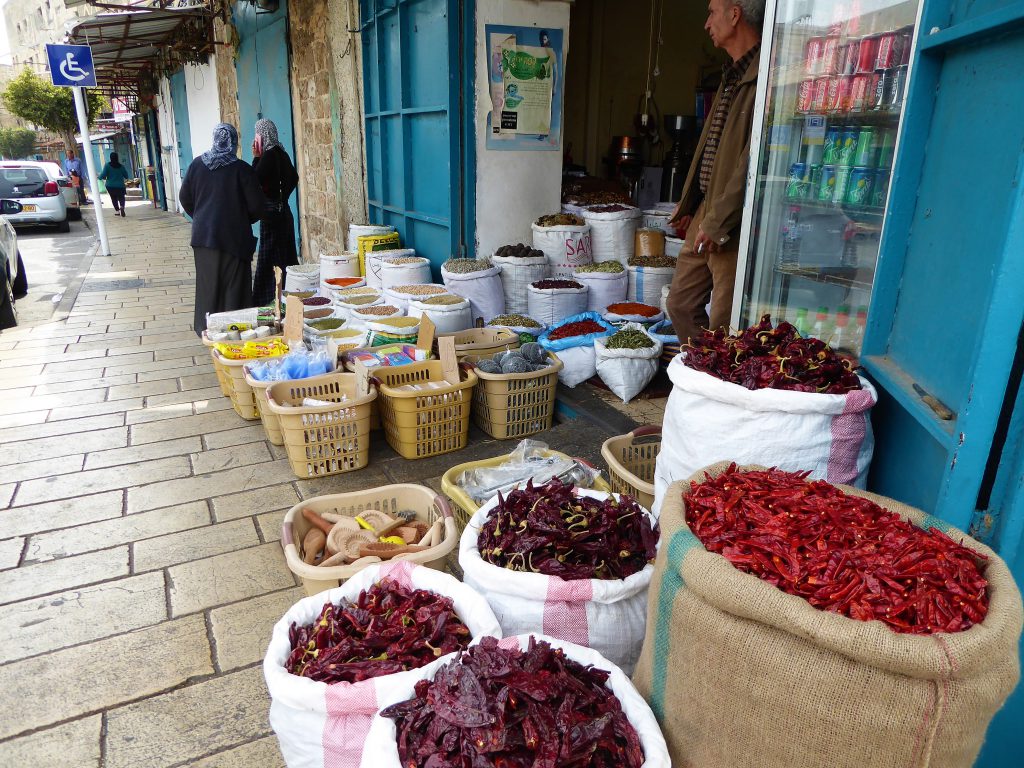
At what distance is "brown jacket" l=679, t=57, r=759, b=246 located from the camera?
3643 mm

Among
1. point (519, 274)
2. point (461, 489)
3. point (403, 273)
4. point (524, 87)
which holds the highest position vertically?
point (524, 87)

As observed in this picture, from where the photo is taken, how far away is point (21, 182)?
54.9ft

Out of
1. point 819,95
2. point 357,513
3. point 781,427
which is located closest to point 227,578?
point 357,513

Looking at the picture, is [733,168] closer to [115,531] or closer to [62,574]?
[115,531]

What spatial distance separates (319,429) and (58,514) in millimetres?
1395

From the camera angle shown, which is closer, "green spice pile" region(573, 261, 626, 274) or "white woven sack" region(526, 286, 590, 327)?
"white woven sack" region(526, 286, 590, 327)

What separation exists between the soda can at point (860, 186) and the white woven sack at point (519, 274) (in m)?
3.30

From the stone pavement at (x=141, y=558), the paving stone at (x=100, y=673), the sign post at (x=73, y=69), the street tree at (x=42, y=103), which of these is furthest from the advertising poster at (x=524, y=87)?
the street tree at (x=42, y=103)

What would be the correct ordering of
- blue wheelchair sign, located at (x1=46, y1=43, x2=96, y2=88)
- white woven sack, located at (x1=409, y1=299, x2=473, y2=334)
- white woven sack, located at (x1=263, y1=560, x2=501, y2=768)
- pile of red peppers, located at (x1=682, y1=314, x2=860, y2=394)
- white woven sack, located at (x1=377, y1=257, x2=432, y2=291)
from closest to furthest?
white woven sack, located at (x1=263, y1=560, x2=501, y2=768), pile of red peppers, located at (x1=682, y1=314, x2=860, y2=394), white woven sack, located at (x1=409, y1=299, x2=473, y2=334), white woven sack, located at (x1=377, y1=257, x2=432, y2=291), blue wheelchair sign, located at (x1=46, y1=43, x2=96, y2=88)

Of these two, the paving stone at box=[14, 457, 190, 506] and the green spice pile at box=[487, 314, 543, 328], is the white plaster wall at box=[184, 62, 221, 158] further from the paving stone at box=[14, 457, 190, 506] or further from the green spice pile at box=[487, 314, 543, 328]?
the paving stone at box=[14, 457, 190, 506]

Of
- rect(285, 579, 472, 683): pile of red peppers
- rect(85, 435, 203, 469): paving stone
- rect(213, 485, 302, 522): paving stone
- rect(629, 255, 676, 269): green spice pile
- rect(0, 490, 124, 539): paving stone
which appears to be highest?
rect(629, 255, 676, 269): green spice pile

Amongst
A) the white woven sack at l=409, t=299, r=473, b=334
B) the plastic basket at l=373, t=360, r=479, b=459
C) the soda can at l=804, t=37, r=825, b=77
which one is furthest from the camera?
the white woven sack at l=409, t=299, r=473, b=334

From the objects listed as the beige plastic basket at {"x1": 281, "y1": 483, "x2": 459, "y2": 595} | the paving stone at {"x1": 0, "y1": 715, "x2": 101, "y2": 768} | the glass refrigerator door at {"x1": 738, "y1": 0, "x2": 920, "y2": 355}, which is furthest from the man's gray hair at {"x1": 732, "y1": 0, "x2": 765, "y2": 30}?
the paving stone at {"x1": 0, "y1": 715, "x2": 101, "y2": 768}

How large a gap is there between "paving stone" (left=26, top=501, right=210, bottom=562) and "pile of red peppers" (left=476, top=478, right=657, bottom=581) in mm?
2057
